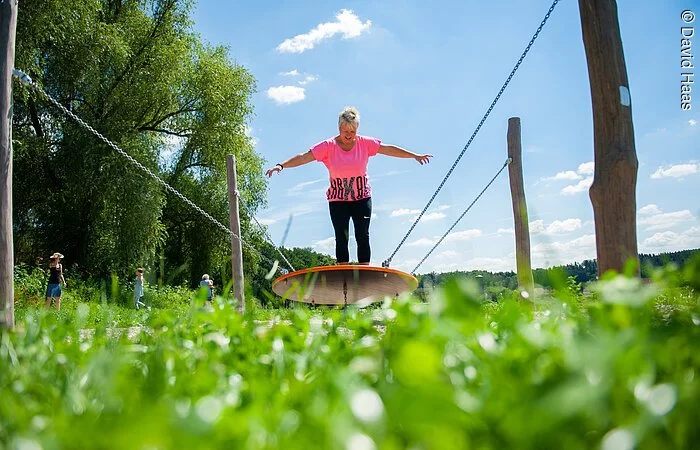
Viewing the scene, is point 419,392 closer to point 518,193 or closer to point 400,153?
point 400,153

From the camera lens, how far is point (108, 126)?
17406 millimetres

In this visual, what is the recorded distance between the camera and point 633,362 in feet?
2.04

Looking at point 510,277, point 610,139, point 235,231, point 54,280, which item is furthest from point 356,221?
point 54,280

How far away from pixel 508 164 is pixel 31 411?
7.11 metres

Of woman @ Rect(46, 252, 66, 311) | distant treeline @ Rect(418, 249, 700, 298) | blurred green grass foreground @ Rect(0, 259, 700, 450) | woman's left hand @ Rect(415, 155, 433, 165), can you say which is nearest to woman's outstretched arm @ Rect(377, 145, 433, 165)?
woman's left hand @ Rect(415, 155, 433, 165)

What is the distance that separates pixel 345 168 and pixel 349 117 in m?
0.52

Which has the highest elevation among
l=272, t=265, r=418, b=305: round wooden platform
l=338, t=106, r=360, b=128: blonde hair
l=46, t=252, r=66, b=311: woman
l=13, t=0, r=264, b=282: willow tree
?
l=13, t=0, r=264, b=282: willow tree

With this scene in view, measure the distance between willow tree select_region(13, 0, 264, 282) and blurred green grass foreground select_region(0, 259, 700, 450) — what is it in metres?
15.8

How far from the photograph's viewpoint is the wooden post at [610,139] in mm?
3439

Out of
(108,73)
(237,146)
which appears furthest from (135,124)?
(237,146)

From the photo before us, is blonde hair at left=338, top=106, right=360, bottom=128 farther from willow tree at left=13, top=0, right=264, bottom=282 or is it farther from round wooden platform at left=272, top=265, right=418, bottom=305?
willow tree at left=13, top=0, right=264, bottom=282

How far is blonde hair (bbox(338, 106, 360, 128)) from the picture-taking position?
20.7 ft

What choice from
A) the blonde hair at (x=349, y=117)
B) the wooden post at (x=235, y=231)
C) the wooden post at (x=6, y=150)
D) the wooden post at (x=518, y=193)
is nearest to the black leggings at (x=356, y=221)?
the blonde hair at (x=349, y=117)

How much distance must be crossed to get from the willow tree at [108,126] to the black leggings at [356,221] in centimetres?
1164
